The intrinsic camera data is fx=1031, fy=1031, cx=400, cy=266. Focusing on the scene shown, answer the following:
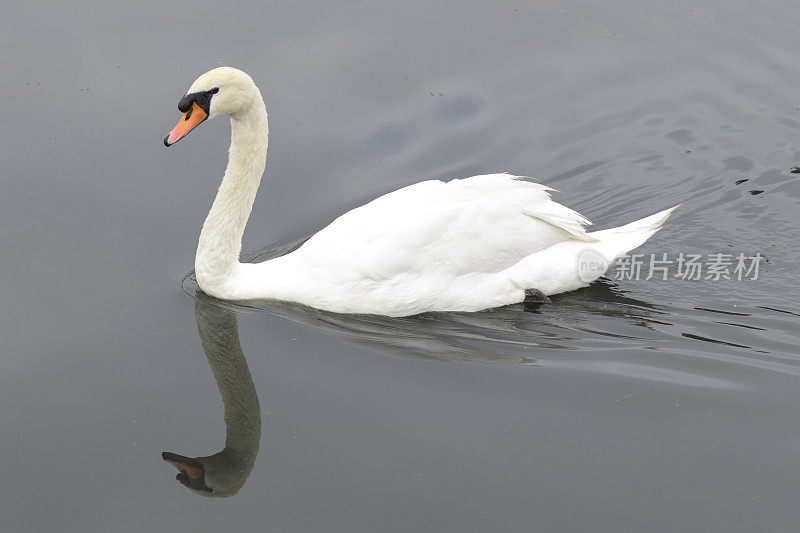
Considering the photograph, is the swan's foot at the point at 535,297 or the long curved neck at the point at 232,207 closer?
the long curved neck at the point at 232,207

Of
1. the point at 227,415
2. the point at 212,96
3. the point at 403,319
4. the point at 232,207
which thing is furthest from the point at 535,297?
the point at 212,96

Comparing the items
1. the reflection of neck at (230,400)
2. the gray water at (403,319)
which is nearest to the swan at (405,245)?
the gray water at (403,319)

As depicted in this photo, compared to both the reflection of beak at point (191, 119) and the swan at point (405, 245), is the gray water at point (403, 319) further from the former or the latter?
the reflection of beak at point (191, 119)

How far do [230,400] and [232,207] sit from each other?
207cm

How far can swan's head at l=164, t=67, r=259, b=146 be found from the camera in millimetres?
8766

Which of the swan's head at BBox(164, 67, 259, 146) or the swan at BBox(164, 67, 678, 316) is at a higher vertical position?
the swan's head at BBox(164, 67, 259, 146)

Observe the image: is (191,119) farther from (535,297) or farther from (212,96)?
(535,297)

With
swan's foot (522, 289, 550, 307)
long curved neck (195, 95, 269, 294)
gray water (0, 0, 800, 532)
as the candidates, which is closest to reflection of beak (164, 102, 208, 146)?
long curved neck (195, 95, 269, 294)

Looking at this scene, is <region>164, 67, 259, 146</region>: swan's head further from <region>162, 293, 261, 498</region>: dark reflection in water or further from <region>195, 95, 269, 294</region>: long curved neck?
<region>162, 293, 261, 498</region>: dark reflection in water

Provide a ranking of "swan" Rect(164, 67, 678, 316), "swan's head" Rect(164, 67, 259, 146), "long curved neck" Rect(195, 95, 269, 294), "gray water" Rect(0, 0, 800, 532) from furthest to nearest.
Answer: "long curved neck" Rect(195, 95, 269, 294) < "swan" Rect(164, 67, 678, 316) < "swan's head" Rect(164, 67, 259, 146) < "gray water" Rect(0, 0, 800, 532)

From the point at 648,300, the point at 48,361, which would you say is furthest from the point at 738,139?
the point at 48,361

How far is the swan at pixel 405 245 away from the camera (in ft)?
29.3

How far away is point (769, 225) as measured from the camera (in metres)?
10.5

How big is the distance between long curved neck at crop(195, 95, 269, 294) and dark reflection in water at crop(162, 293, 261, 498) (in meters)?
0.33
